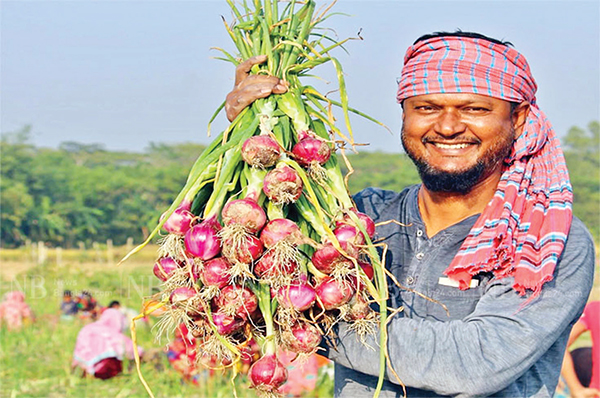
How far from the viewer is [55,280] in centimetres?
961

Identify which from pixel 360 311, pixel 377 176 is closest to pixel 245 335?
pixel 360 311

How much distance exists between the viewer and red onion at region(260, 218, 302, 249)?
153 cm

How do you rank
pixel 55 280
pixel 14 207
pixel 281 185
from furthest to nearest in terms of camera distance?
pixel 14 207, pixel 55 280, pixel 281 185

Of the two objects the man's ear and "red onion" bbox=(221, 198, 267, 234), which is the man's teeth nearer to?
the man's ear

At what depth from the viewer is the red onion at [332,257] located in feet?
5.10

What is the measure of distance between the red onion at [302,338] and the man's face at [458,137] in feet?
2.03

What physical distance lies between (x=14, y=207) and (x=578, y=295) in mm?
15586

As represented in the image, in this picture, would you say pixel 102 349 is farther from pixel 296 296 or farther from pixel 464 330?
pixel 464 330

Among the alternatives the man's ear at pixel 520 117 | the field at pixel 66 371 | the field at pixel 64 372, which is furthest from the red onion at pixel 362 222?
the field at pixel 64 372

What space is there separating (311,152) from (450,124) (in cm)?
44

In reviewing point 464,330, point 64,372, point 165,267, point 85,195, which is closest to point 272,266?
point 165,267

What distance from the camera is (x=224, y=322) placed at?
1536 mm

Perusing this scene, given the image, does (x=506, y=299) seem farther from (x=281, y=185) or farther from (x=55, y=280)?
(x=55, y=280)

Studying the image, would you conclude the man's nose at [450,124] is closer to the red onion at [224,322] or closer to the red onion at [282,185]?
the red onion at [282,185]
